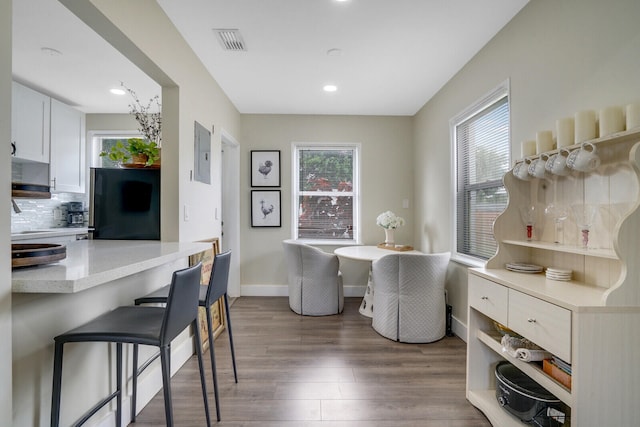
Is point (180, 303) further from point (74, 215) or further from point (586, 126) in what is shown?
point (74, 215)

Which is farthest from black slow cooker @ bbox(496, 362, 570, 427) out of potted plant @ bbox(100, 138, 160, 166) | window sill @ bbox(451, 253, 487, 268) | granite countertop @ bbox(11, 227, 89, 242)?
granite countertop @ bbox(11, 227, 89, 242)

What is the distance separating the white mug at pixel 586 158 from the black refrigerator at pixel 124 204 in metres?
2.52

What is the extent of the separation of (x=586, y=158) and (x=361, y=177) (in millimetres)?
2967

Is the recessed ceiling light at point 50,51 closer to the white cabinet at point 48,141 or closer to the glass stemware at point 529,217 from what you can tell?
the white cabinet at point 48,141

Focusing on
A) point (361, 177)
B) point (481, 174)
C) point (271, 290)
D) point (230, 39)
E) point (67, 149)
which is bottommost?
point (271, 290)

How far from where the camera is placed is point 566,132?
1.49 m

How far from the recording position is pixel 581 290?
54.0 inches

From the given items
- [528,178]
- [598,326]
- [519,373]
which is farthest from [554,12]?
[519,373]

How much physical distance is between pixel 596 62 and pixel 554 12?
0.49m

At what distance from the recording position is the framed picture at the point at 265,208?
13.7ft

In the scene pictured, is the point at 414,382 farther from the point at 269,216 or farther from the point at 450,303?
the point at 269,216

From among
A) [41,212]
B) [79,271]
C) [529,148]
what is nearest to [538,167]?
[529,148]

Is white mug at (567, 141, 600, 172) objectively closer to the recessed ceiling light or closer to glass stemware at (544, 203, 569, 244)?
glass stemware at (544, 203, 569, 244)

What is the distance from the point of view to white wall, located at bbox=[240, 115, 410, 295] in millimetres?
4207
